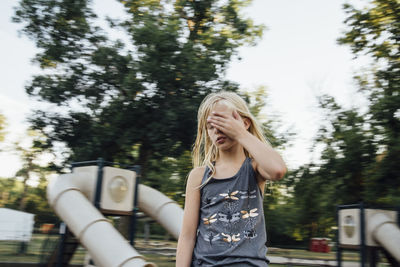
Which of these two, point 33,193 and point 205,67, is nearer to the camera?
point 205,67

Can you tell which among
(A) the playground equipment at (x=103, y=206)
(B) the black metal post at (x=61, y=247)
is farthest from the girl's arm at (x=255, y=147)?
(B) the black metal post at (x=61, y=247)

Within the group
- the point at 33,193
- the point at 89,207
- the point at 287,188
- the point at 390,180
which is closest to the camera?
the point at 89,207

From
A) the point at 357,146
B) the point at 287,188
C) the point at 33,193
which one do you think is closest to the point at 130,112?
the point at 357,146

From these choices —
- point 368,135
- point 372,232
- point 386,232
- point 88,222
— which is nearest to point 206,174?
point 88,222

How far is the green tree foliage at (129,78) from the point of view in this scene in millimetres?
15688

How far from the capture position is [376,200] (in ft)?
53.6

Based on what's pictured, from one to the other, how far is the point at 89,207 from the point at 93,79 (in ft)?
28.7

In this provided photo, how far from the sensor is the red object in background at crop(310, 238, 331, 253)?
32.5 meters

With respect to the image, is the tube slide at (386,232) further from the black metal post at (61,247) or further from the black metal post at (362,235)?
the black metal post at (61,247)

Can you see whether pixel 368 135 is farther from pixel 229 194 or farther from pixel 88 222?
pixel 229 194

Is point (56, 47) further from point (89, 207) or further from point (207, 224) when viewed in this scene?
point (207, 224)

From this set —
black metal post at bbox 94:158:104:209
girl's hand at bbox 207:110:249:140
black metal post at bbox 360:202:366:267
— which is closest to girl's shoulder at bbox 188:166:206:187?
girl's hand at bbox 207:110:249:140

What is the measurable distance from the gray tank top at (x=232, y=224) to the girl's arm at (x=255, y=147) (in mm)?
100

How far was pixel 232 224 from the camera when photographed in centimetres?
160
